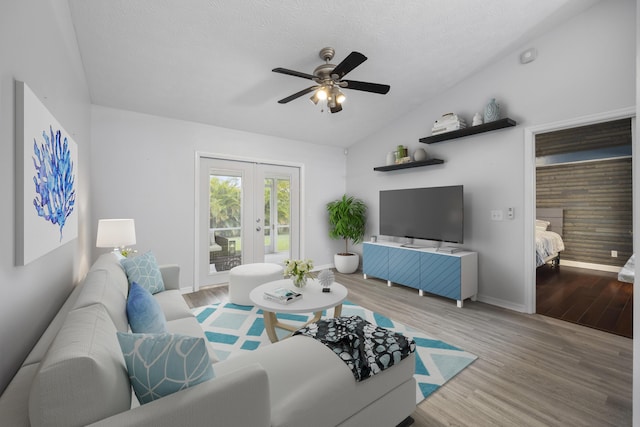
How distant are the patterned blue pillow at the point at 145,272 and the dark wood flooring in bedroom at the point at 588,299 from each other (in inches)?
157

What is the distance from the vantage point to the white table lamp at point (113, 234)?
282 cm

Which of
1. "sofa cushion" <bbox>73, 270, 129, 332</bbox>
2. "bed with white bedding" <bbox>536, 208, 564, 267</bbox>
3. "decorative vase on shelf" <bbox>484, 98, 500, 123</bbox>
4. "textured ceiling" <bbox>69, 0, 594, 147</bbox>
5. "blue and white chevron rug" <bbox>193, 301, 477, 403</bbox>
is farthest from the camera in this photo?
"bed with white bedding" <bbox>536, 208, 564, 267</bbox>

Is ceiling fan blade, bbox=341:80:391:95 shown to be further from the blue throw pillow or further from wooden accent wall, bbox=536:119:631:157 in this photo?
wooden accent wall, bbox=536:119:631:157

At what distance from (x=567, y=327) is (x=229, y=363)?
321 cm

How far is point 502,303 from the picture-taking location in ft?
11.3

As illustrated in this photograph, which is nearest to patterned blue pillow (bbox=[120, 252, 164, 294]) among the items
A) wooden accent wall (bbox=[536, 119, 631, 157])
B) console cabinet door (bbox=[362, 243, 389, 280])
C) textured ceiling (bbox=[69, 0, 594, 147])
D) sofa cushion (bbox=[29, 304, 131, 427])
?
sofa cushion (bbox=[29, 304, 131, 427])

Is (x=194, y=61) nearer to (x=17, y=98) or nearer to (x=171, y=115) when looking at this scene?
(x=171, y=115)

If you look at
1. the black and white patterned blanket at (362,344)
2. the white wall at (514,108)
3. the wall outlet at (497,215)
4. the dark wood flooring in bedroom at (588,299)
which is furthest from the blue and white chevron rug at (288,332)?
the wall outlet at (497,215)

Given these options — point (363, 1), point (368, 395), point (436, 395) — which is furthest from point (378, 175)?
point (368, 395)

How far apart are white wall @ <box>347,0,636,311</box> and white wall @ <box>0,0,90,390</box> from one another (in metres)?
4.03

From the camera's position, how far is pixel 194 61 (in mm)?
2889

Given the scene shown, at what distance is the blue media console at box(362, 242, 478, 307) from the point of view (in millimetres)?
3439

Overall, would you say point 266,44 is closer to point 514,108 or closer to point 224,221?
point 224,221

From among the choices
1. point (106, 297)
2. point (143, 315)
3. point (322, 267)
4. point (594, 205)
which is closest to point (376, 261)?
point (322, 267)
